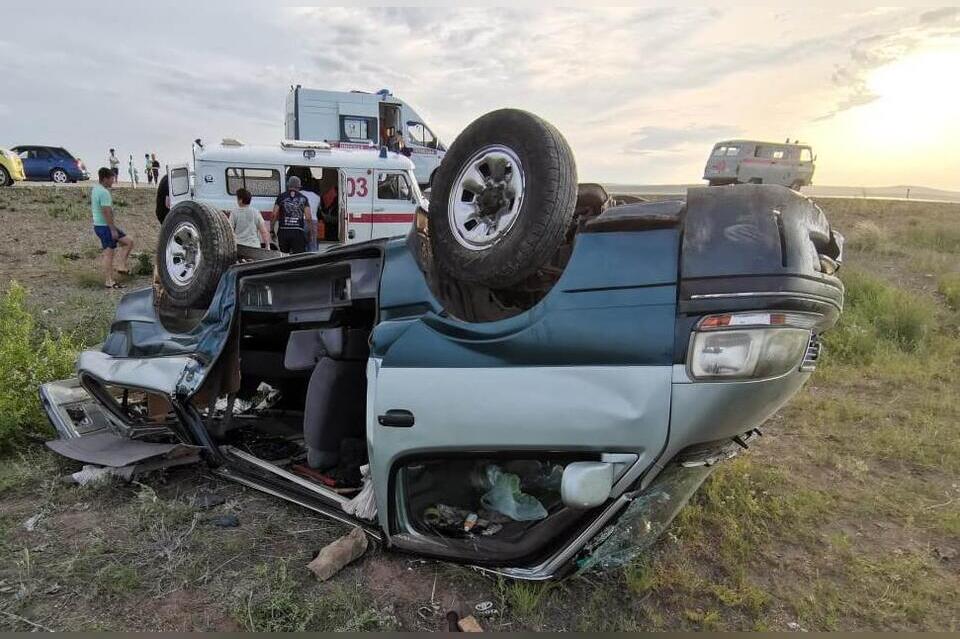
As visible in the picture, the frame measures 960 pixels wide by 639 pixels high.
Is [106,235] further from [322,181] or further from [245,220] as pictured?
[322,181]

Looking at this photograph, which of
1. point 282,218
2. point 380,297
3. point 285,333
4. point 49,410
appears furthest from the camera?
point 282,218

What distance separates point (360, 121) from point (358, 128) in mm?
198

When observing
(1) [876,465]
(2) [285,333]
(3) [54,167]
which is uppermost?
(3) [54,167]

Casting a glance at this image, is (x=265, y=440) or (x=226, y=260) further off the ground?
(x=226, y=260)

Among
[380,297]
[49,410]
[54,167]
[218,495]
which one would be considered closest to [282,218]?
[49,410]

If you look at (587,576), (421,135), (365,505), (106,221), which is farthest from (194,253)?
(421,135)

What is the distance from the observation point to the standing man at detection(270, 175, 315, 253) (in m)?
9.23

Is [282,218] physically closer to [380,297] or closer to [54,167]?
[380,297]

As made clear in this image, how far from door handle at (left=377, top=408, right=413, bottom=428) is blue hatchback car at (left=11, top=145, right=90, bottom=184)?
2706 cm

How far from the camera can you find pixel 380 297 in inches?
106

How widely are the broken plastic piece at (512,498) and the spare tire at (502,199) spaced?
0.74m

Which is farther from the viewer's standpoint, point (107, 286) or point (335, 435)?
point (107, 286)

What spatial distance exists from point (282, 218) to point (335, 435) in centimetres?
674

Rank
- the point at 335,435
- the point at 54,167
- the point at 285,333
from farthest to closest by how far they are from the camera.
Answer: the point at 54,167, the point at 285,333, the point at 335,435
